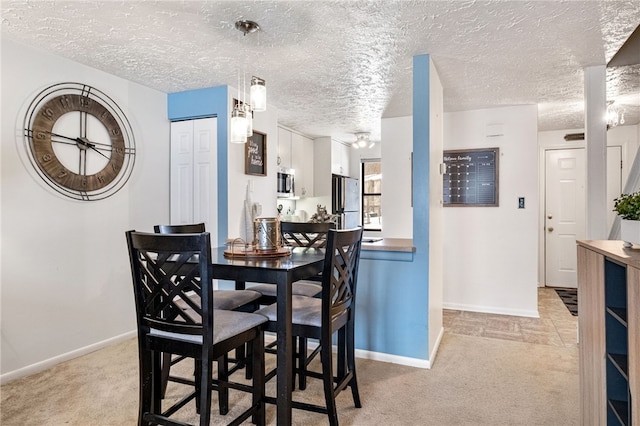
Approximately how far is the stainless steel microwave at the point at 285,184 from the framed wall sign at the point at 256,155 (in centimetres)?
88

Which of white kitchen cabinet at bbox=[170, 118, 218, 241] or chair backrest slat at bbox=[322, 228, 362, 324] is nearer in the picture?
chair backrest slat at bbox=[322, 228, 362, 324]

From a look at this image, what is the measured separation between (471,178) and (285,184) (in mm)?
2270

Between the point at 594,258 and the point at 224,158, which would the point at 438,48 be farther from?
the point at 224,158

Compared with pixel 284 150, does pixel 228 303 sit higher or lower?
lower

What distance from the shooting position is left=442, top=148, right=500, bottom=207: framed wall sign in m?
4.32

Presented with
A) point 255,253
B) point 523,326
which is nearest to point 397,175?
point 523,326

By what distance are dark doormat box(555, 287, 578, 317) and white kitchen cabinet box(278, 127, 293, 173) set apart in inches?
148

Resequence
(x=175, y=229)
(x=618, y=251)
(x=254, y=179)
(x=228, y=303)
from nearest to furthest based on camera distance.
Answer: (x=618, y=251), (x=228, y=303), (x=175, y=229), (x=254, y=179)

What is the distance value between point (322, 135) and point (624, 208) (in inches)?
186

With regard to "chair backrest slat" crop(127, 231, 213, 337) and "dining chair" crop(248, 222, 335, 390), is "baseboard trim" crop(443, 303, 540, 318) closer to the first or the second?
"dining chair" crop(248, 222, 335, 390)

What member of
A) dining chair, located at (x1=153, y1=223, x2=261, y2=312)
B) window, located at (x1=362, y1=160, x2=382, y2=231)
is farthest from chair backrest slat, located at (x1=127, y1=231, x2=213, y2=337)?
window, located at (x1=362, y1=160, x2=382, y2=231)

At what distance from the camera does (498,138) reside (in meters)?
4.30

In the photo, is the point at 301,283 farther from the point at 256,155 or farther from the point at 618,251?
the point at 618,251

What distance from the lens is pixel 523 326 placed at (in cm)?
378
